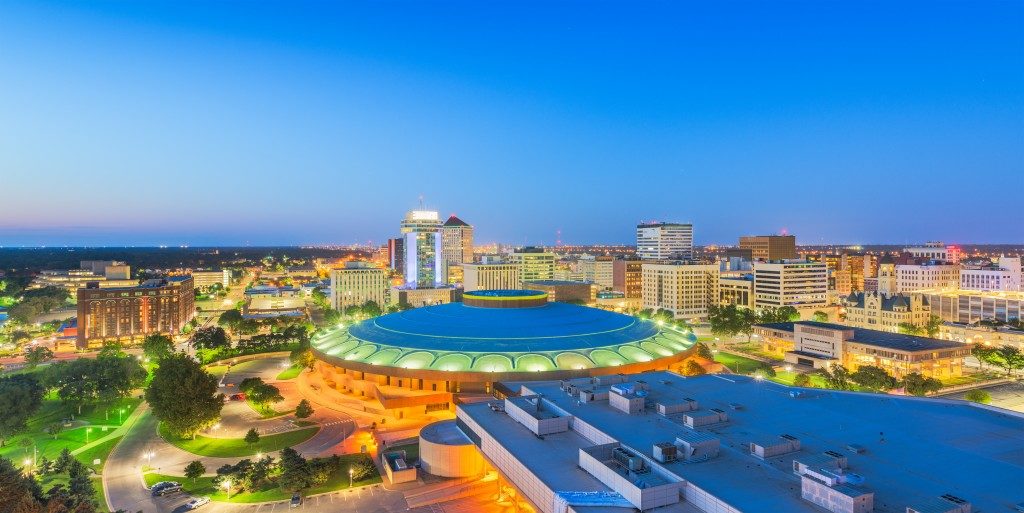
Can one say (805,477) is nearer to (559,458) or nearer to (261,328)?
(559,458)

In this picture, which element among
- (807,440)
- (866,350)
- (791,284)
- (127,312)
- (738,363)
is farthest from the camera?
(791,284)

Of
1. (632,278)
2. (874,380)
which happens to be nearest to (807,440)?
(874,380)

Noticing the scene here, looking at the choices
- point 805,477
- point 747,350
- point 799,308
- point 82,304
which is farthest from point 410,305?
point 805,477

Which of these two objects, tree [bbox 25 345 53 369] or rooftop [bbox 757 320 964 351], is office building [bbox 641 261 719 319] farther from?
tree [bbox 25 345 53 369]

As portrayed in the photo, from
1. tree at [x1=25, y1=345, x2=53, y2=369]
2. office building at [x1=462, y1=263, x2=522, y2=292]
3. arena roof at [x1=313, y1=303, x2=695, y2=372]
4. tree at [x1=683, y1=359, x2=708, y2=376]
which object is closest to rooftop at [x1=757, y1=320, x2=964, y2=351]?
arena roof at [x1=313, y1=303, x2=695, y2=372]

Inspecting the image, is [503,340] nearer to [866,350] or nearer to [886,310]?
[866,350]
